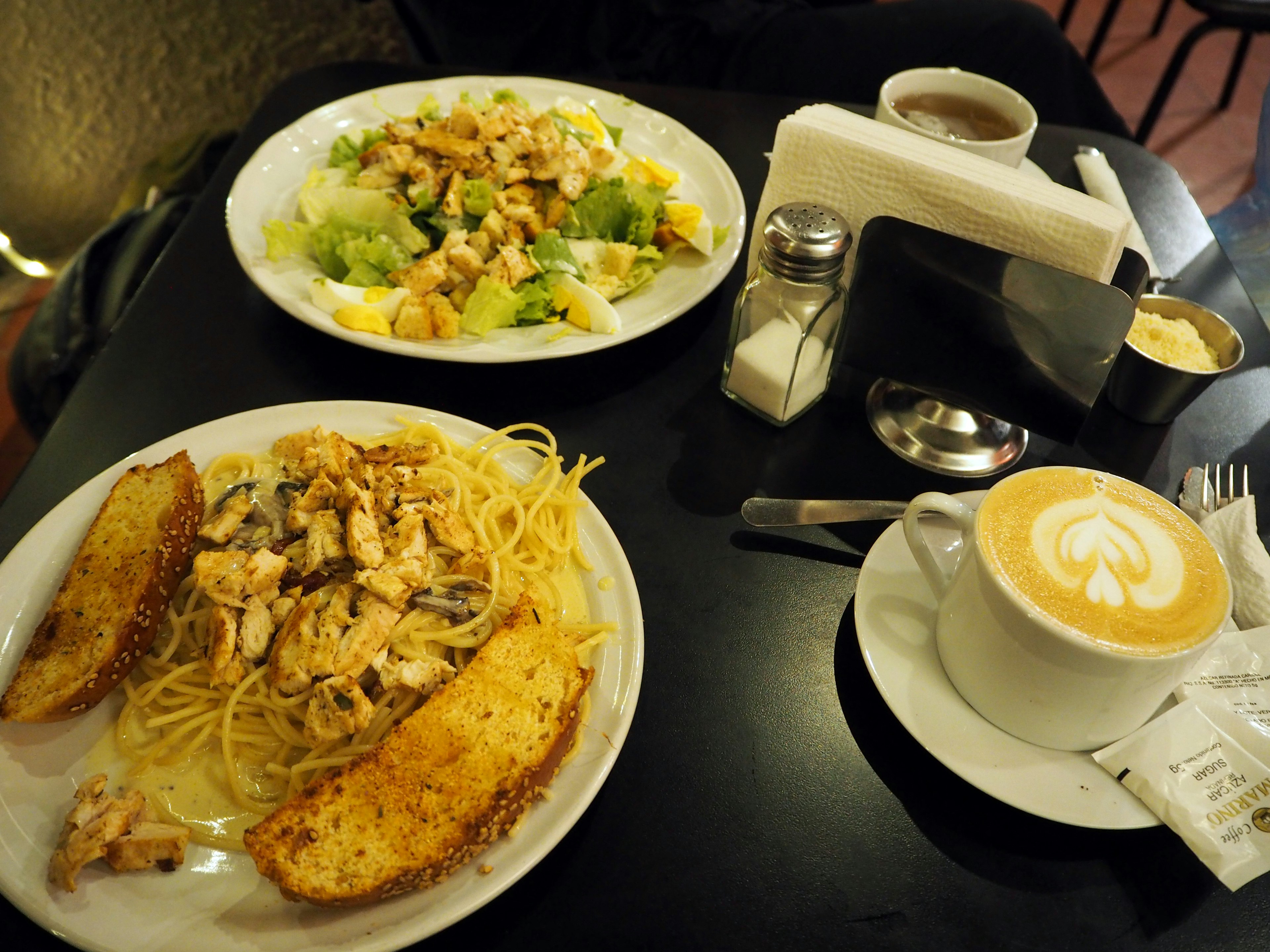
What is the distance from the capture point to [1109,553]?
1153mm

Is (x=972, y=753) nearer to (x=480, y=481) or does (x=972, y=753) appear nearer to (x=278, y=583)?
(x=480, y=481)

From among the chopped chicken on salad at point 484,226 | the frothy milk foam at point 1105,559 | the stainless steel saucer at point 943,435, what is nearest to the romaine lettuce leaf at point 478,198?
the chopped chicken on salad at point 484,226

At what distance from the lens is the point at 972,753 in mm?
1158

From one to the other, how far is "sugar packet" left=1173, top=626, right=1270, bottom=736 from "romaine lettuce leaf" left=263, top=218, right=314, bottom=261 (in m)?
1.89

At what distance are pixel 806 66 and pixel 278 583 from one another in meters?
2.78

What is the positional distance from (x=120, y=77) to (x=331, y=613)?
4.74 meters

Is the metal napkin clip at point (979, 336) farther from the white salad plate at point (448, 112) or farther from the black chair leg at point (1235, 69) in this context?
the black chair leg at point (1235, 69)

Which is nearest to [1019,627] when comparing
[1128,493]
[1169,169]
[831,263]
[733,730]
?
[1128,493]

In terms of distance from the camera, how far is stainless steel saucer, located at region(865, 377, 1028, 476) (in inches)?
66.7

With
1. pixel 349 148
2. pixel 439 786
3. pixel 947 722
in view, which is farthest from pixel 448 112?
pixel 947 722

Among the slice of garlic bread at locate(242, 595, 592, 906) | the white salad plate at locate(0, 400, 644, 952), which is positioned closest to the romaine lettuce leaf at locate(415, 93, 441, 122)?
the white salad plate at locate(0, 400, 644, 952)

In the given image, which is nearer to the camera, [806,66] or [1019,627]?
[1019,627]

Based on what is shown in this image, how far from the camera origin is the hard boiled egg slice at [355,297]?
1790 millimetres

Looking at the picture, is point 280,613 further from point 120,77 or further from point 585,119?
point 120,77
